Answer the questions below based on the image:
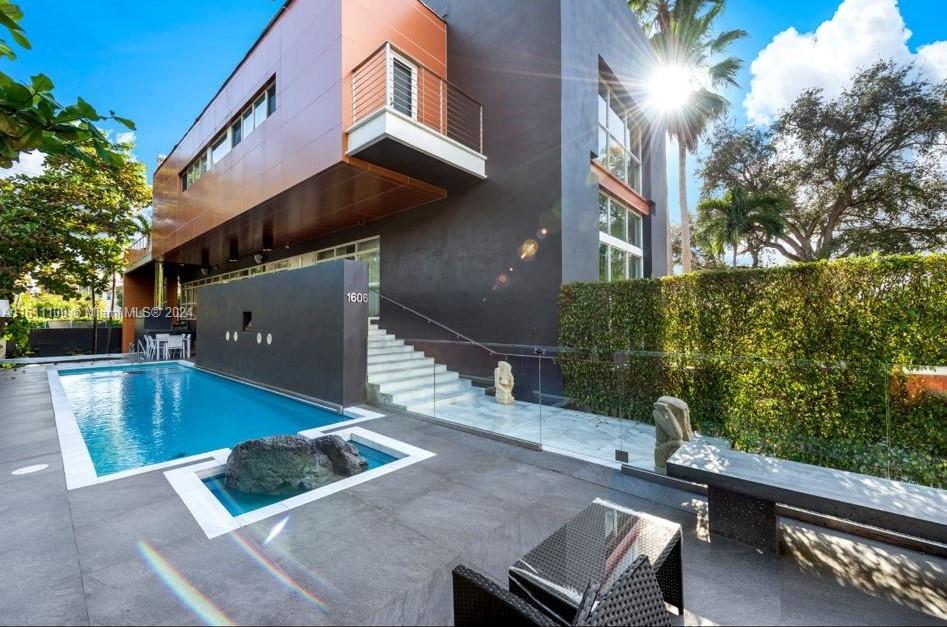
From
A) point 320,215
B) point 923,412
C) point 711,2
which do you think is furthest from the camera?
point 711,2

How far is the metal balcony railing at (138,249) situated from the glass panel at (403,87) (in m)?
17.0

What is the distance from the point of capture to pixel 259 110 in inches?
420

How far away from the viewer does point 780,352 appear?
4.93m

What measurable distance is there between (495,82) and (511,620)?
31.0 feet

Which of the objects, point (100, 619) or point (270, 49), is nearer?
point (100, 619)

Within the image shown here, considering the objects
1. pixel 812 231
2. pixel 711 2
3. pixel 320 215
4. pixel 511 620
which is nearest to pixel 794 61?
pixel 711 2

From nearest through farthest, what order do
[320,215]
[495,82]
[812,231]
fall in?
[495,82]
[320,215]
[812,231]

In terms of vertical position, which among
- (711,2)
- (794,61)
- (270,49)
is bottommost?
(270,49)

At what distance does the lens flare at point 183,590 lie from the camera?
198 cm

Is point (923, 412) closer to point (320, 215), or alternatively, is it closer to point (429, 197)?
point (429, 197)

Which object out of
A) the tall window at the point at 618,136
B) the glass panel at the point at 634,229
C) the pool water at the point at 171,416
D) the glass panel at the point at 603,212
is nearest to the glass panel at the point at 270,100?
the pool water at the point at 171,416

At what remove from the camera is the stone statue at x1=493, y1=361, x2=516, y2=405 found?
6.96 metres

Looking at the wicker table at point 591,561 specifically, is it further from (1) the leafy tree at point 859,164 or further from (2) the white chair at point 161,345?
(2) the white chair at point 161,345

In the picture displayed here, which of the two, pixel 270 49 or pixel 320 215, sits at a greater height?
pixel 270 49
